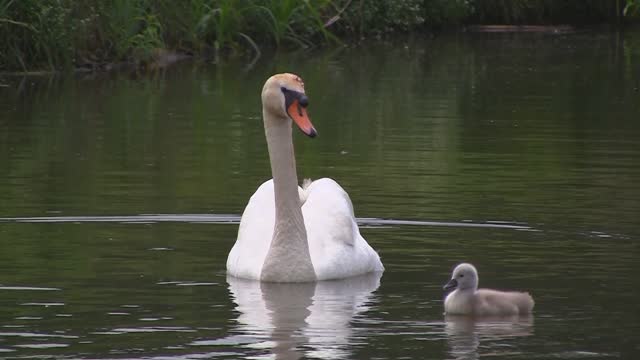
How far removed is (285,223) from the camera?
438 inches

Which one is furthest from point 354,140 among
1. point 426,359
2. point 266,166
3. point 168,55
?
point 168,55

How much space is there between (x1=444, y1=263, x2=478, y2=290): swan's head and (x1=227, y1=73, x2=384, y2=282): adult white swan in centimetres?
150

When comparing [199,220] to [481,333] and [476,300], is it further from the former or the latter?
[481,333]

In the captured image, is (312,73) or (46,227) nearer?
(46,227)

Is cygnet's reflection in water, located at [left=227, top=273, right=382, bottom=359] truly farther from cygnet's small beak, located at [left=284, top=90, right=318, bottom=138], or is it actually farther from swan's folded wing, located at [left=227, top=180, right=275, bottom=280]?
cygnet's small beak, located at [left=284, top=90, right=318, bottom=138]

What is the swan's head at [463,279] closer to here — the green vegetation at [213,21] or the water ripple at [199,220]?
the water ripple at [199,220]

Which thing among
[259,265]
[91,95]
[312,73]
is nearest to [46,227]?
[259,265]

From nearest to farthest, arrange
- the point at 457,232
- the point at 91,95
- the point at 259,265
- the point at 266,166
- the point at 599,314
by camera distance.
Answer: the point at 599,314
the point at 259,265
the point at 457,232
the point at 266,166
the point at 91,95

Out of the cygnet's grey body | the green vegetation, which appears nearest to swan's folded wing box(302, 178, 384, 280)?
the cygnet's grey body

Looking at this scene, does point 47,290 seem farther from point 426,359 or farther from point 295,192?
point 426,359

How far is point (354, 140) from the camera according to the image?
19.6 metres

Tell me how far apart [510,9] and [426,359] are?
3651 centimetres

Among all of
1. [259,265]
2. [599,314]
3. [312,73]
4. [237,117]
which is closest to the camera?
[599,314]

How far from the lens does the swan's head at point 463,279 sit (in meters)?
9.65
